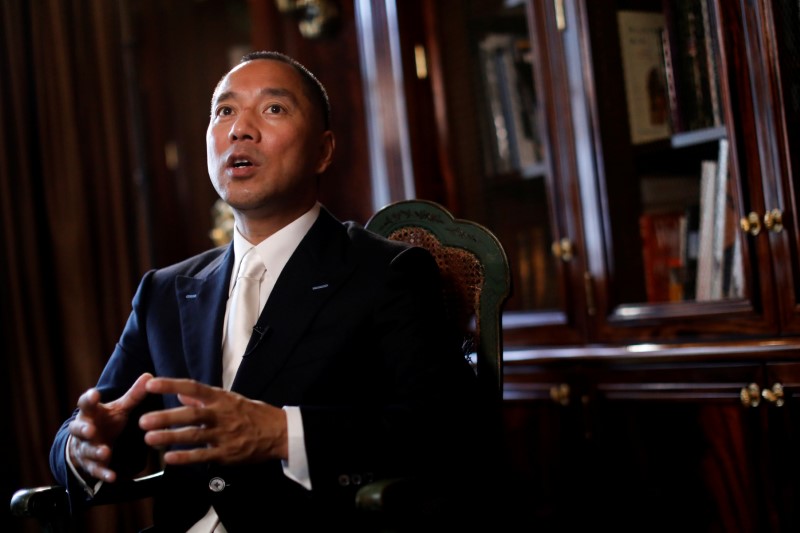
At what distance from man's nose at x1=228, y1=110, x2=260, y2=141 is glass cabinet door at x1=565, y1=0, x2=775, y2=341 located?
0.97 m

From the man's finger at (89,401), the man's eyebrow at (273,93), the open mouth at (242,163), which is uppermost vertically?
the man's eyebrow at (273,93)

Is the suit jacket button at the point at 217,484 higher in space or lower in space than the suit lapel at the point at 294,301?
lower

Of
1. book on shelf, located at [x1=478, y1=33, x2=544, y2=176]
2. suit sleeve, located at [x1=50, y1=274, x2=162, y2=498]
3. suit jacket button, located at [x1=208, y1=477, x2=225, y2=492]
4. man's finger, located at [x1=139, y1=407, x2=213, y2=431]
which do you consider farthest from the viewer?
→ book on shelf, located at [x1=478, y1=33, x2=544, y2=176]

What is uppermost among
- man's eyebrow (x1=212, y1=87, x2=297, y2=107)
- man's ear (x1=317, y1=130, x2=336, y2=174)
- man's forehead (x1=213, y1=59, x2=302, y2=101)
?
man's forehead (x1=213, y1=59, x2=302, y2=101)

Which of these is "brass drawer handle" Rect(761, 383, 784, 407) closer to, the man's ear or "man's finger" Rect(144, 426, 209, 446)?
the man's ear

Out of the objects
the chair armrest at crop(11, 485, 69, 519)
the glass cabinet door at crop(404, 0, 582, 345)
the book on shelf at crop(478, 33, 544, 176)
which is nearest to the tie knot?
the chair armrest at crop(11, 485, 69, 519)

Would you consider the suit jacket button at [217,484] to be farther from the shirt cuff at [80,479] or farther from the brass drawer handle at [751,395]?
the brass drawer handle at [751,395]

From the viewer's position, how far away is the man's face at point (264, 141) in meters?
1.71

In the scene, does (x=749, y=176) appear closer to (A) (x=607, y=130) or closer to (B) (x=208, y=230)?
(A) (x=607, y=130)

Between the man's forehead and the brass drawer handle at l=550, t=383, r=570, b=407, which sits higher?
the man's forehead

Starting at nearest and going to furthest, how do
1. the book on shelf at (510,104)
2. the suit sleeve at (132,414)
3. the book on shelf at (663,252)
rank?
the suit sleeve at (132,414), the book on shelf at (663,252), the book on shelf at (510,104)

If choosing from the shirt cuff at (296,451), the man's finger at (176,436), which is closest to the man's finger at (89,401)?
the man's finger at (176,436)

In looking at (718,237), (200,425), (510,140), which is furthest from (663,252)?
(200,425)

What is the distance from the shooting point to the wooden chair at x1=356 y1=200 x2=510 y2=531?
1.78m
